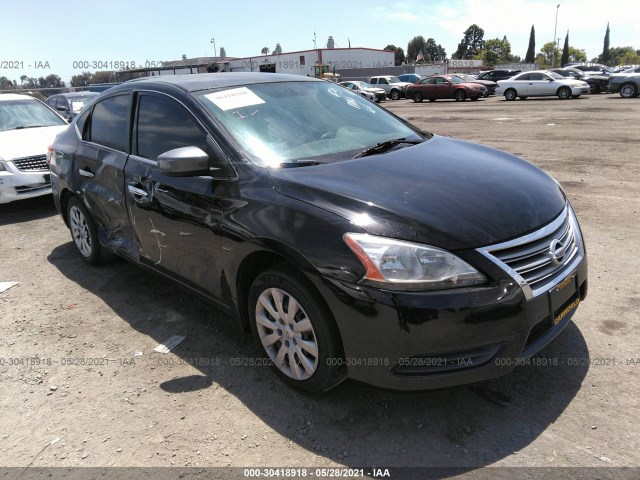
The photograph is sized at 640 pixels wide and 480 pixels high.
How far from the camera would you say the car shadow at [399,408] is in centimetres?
241

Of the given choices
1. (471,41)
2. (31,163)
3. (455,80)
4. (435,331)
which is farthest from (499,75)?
(471,41)

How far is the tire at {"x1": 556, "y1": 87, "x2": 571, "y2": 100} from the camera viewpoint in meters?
23.3

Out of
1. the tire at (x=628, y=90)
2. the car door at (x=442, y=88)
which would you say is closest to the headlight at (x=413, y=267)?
the tire at (x=628, y=90)

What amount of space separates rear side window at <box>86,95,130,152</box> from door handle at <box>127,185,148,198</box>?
0.36 m

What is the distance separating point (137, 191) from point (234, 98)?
1.02 metres

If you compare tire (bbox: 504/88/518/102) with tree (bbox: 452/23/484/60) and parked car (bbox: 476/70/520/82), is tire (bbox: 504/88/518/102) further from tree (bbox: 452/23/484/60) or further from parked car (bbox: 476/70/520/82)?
tree (bbox: 452/23/484/60)

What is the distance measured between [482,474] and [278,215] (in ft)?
5.19

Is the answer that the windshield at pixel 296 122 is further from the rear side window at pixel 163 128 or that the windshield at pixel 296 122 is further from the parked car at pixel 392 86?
the parked car at pixel 392 86

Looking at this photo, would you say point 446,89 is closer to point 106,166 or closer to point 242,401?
point 106,166

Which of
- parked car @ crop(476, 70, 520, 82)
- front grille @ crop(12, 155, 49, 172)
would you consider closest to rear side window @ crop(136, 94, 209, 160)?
front grille @ crop(12, 155, 49, 172)

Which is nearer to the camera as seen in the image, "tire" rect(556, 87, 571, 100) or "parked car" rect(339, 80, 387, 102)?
"tire" rect(556, 87, 571, 100)

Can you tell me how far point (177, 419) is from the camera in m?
2.75

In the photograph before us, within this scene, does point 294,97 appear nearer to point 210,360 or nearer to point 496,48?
point 210,360

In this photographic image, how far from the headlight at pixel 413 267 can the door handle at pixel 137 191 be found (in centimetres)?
199
